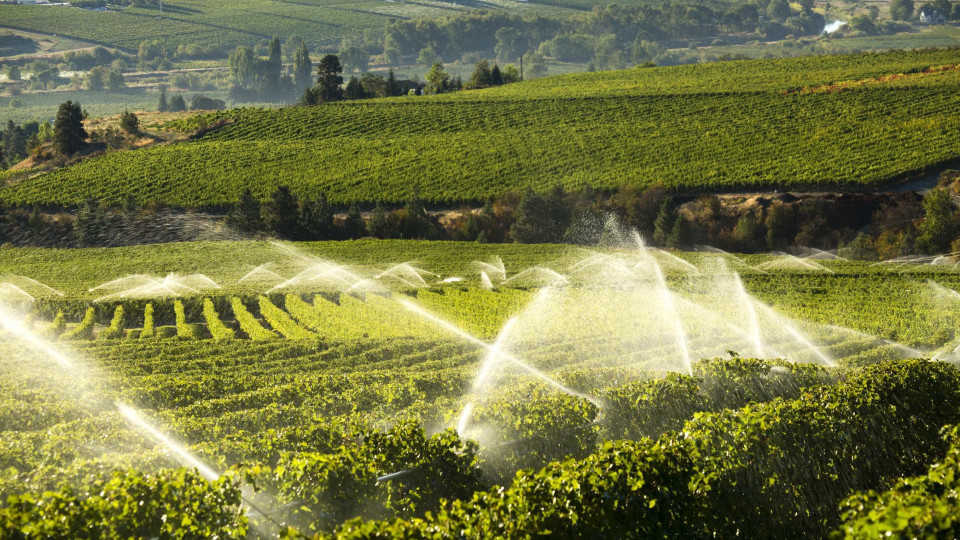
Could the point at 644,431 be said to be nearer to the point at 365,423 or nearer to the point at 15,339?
the point at 365,423

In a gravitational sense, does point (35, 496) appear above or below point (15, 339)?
above

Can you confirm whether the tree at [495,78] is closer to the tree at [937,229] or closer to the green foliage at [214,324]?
the tree at [937,229]

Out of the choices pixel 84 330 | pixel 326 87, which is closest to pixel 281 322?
pixel 84 330

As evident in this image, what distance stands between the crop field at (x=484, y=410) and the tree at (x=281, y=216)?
25.9 metres

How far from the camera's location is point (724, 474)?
15.2 meters

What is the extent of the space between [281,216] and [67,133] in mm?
48563

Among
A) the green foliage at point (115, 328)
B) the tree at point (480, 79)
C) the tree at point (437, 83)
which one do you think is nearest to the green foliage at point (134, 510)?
the green foliage at point (115, 328)

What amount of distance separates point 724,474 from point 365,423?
7.87 meters

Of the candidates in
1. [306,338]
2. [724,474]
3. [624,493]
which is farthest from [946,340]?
[306,338]

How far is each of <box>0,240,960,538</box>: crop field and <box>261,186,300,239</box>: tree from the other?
2591 centimetres

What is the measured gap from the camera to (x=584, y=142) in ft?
325

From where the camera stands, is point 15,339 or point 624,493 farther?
point 15,339

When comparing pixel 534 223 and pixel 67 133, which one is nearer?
pixel 534 223

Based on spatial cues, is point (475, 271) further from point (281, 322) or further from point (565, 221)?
point (281, 322)
